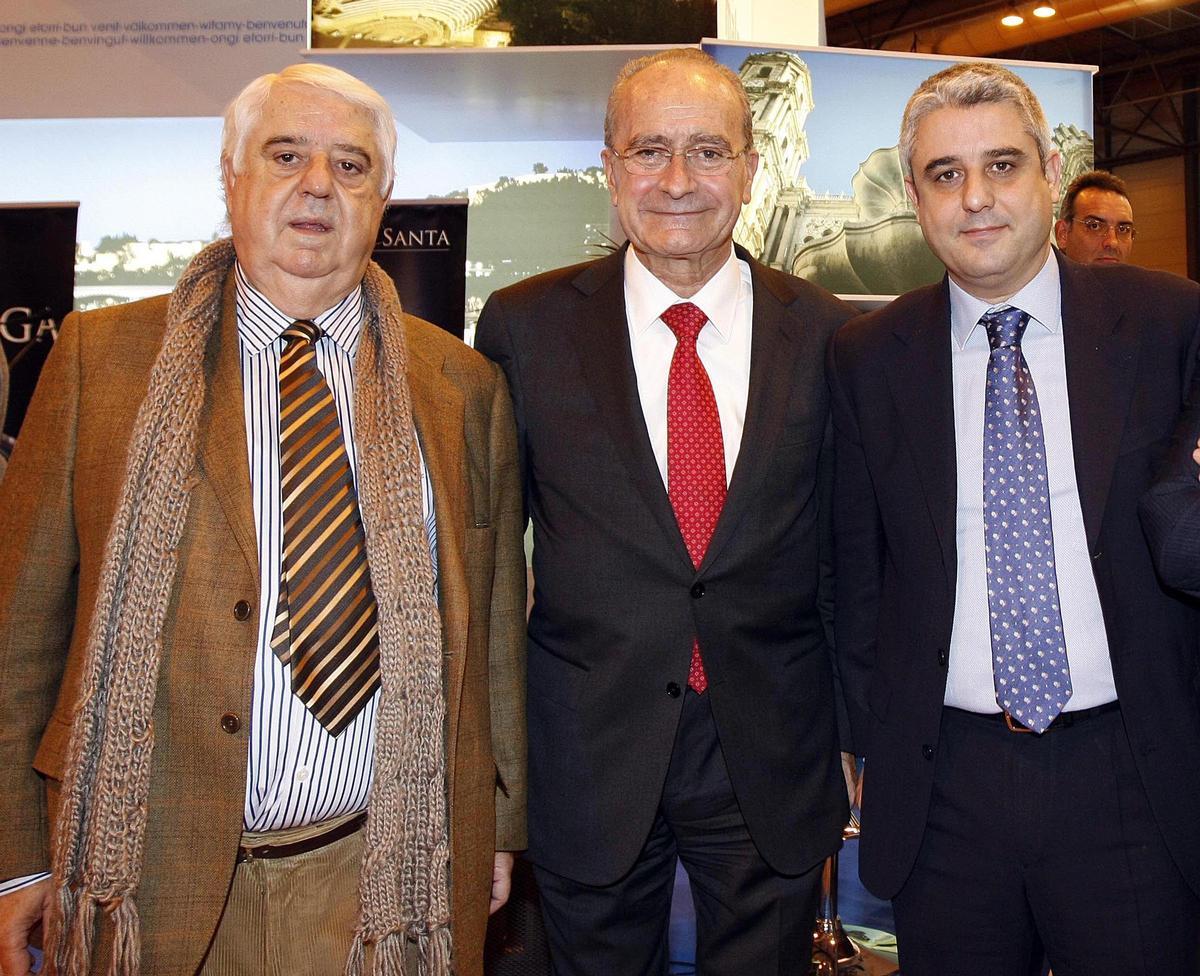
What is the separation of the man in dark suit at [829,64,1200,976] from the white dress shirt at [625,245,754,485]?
0.26 m

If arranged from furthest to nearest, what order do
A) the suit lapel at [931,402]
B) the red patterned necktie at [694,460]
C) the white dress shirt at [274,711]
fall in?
the red patterned necktie at [694,460], the suit lapel at [931,402], the white dress shirt at [274,711]

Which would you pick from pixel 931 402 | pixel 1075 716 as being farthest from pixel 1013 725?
pixel 931 402

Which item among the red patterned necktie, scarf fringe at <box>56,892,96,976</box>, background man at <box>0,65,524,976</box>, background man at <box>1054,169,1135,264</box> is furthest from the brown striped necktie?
background man at <box>1054,169,1135,264</box>

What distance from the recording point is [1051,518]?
6.36ft

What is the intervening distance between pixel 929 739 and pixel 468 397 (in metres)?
1.04

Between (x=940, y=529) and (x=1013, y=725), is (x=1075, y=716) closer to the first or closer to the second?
(x=1013, y=725)

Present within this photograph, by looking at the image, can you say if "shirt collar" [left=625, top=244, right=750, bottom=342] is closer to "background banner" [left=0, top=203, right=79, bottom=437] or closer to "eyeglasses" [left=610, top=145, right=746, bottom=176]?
"eyeglasses" [left=610, top=145, right=746, bottom=176]

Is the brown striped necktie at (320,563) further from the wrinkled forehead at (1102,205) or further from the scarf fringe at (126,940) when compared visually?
the wrinkled forehead at (1102,205)

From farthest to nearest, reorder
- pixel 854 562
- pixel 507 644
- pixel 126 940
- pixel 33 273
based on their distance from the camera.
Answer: pixel 33 273 → pixel 854 562 → pixel 507 644 → pixel 126 940

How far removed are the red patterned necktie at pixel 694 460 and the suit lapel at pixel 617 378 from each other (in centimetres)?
4

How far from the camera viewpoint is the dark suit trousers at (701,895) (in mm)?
2133

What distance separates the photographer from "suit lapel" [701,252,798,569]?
2.10 m

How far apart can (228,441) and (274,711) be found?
0.43 m

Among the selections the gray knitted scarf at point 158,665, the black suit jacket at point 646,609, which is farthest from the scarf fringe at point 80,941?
the black suit jacket at point 646,609
